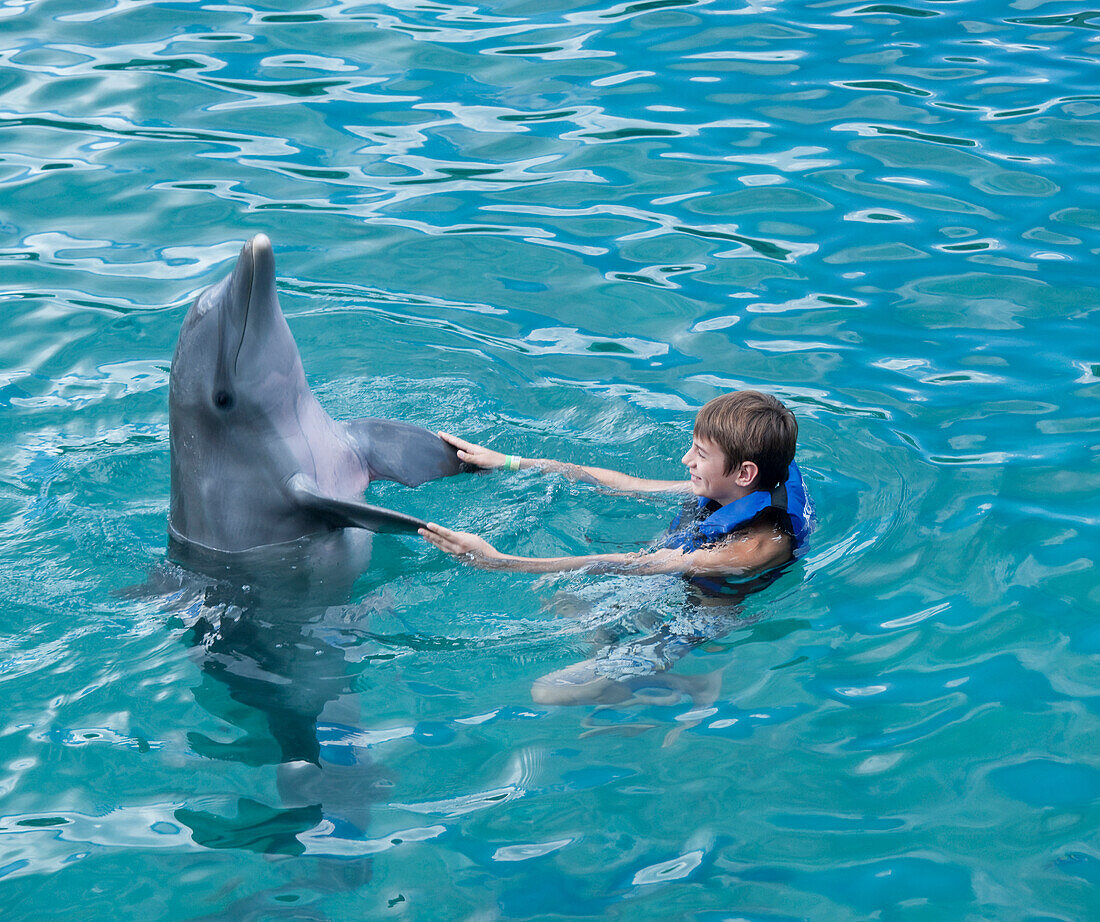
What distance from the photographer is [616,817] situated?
440 cm

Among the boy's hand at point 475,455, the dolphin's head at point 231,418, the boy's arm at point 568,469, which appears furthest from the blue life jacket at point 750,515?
the dolphin's head at point 231,418

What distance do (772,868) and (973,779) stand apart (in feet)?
3.02

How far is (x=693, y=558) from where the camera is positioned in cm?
539

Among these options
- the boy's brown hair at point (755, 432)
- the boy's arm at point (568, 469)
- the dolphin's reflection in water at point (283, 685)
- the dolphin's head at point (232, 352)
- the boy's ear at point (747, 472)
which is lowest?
the dolphin's reflection in water at point (283, 685)

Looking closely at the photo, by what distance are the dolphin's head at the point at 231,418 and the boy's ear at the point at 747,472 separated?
2073mm

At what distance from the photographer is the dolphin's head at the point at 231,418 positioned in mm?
5398

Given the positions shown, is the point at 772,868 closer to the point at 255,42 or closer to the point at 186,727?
the point at 186,727

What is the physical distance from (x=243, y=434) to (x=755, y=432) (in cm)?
235

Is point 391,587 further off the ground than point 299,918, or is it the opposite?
point 391,587

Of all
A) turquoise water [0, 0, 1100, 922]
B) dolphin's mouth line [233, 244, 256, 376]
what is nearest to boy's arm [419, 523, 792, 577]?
turquoise water [0, 0, 1100, 922]

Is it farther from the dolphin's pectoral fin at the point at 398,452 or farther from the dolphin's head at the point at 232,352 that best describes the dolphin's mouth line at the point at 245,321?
the dolphin's pectoral fin at the point at 398,452

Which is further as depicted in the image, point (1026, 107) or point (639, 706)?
point (1026, 107)

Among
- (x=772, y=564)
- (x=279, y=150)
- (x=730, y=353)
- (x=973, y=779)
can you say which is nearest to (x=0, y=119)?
(x=279, y=150)

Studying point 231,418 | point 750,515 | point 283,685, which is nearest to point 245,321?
point 231,418
